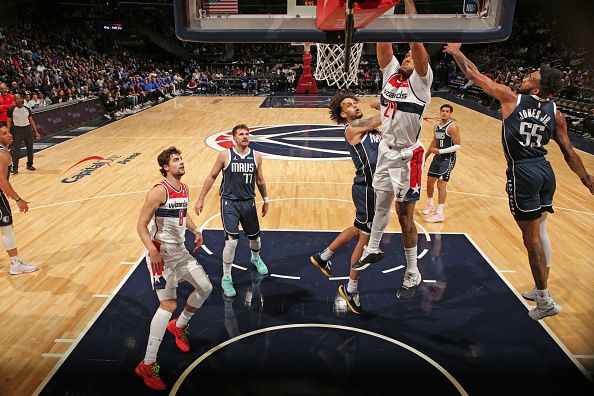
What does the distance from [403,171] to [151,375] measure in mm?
2807

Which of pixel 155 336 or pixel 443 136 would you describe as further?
pixel 443 136

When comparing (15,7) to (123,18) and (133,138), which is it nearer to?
(123,18)

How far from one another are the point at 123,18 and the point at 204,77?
11302 mm

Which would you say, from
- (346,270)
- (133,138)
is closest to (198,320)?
(346,270)

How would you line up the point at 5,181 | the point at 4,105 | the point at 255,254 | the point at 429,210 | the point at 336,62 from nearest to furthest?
the point at 5,181
the point at 255,254
the point at 429,210
the point at 4,105
the point at 336,62

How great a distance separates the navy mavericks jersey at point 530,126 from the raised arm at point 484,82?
0.24 ft

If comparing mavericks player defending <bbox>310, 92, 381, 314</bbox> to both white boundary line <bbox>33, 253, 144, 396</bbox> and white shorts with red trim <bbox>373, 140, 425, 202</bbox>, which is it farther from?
white boundary line <bbox>33, 253, 144, 396</bbox>

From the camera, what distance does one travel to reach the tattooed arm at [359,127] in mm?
4527

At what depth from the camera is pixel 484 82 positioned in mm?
3881

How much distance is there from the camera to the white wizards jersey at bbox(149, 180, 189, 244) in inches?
159

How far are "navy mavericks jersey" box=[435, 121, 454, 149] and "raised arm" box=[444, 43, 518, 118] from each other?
342 centimetres

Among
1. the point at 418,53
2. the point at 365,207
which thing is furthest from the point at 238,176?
the point at 418,53

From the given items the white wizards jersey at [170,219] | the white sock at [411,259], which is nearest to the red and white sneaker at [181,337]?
the white wizards jersey at [170,219]

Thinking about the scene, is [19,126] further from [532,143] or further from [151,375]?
[532,143]
